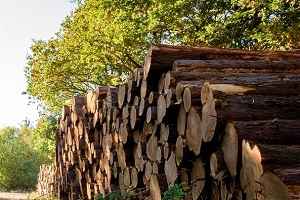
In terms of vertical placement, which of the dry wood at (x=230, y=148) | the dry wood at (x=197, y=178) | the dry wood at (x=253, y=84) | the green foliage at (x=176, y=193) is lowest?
the green foliage at (x=176, y=193)

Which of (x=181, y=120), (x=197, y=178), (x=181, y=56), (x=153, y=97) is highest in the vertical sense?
(x=181, y=56)

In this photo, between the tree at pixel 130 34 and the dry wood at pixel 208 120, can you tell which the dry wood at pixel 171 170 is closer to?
the dry wood at pixel 208 120

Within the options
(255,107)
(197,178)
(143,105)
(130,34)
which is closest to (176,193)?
(197,178)

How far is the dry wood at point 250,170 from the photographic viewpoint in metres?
3.01

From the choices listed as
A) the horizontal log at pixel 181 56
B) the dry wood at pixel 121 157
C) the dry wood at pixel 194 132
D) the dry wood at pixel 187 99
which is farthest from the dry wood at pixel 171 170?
the dry wood at pixel 121 157

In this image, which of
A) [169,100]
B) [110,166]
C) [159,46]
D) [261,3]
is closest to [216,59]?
[159,46]

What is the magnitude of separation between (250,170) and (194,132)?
43.8 inches

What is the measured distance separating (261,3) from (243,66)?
8236 millimetres

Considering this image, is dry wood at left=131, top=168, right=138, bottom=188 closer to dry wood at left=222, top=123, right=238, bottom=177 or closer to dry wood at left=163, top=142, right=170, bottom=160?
dry wood at left=163, top=142, right=170, bottom=160

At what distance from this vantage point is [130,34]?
16.2m

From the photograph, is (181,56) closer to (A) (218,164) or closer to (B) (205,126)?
(B) (205,126)

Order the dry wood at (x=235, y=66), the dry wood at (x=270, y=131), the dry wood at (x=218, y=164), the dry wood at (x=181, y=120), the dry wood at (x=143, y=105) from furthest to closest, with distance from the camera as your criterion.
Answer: the dry wood at (x=143, y=105), the dry wood at (x=235, y=66), the dry wood at (x=181, y=120), the dry wood at (x=218, y=164), the dry wood at (x=270, y=131)

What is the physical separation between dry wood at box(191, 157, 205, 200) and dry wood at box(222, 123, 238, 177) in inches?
24.8

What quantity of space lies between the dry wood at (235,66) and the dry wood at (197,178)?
1414 millimetres
